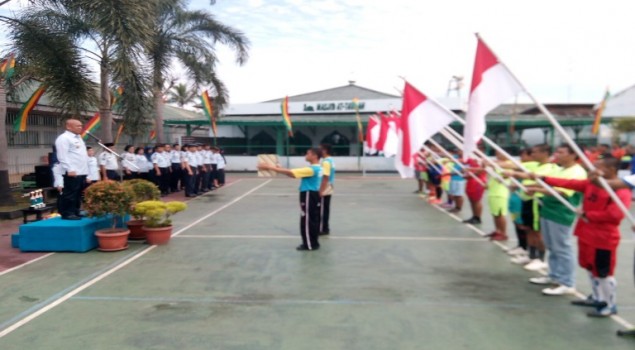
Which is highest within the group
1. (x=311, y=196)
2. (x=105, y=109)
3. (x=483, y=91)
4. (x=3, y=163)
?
(x=105, y=109)

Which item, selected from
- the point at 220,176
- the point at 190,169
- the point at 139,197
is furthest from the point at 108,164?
the point at 220,176

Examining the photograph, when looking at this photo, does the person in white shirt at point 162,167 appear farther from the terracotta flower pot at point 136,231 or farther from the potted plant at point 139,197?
the terracotta flower pot at point 136,231

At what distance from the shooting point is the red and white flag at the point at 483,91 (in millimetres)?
4094

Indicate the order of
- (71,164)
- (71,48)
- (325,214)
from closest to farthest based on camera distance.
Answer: (71,164) → (325,214) → (71,48)

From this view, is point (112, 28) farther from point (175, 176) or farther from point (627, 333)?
point (627, 333)

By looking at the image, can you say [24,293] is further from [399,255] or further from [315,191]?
[399,255]

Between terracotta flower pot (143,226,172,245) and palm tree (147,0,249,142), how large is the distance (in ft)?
28.1

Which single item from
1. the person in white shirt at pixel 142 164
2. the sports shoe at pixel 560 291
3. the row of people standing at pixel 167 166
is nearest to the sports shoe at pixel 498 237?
the sports shoe at pixel 560 291

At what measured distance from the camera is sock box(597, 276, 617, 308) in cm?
409

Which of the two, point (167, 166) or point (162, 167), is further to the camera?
point (167, 166)

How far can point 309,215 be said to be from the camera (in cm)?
652

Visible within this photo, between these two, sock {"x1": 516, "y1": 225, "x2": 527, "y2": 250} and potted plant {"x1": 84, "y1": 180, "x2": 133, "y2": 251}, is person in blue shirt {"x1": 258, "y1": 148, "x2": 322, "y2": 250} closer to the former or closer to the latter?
potted plant {"x1": 84, "y1": 180, "x2": 133, "y2": 251}

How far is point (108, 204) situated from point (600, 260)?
5.78 metres

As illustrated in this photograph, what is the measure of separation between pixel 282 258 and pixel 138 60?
17.2 feet
